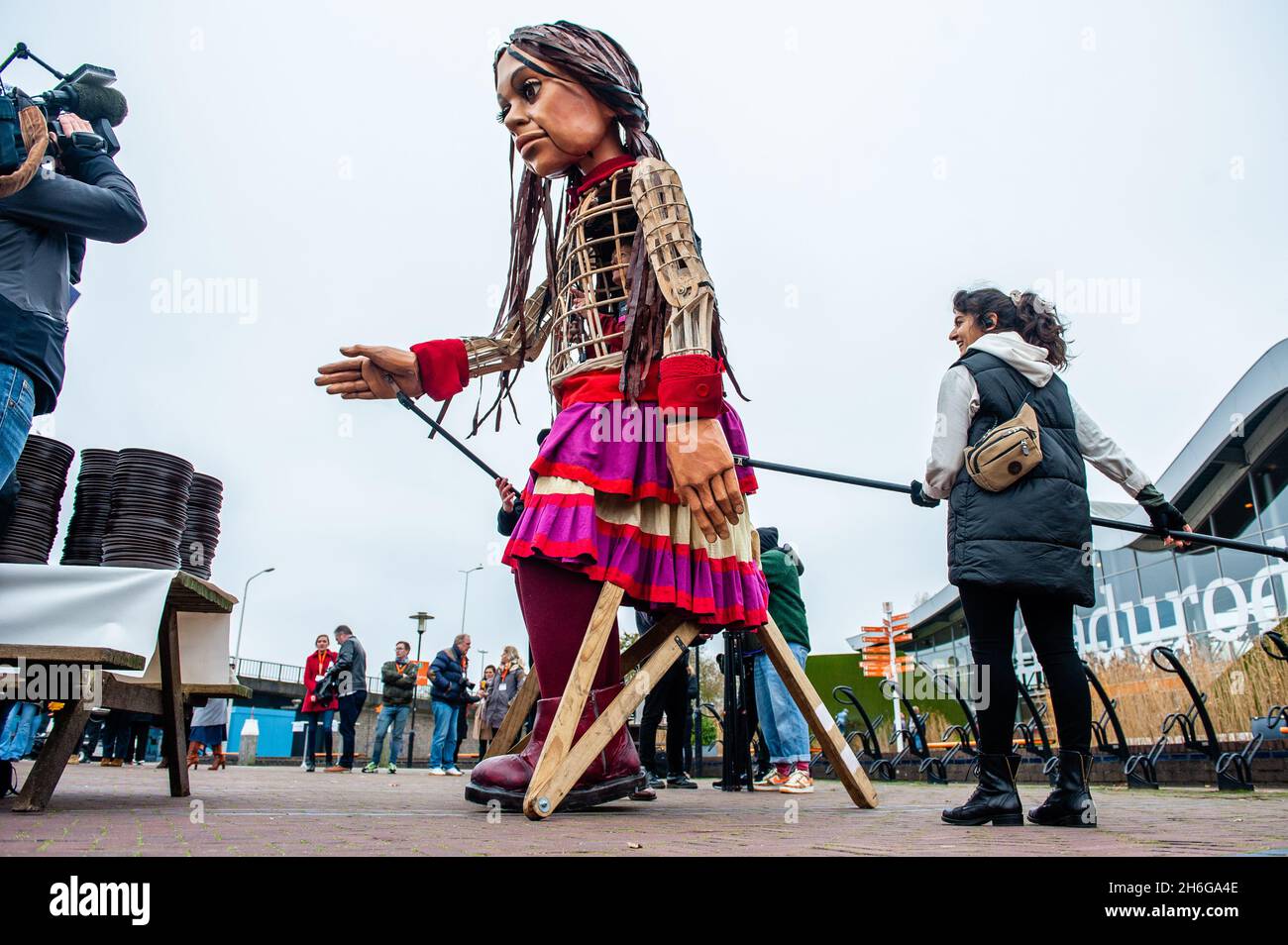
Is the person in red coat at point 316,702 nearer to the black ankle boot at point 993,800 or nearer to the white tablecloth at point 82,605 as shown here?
the white tablecloth at point 82,605

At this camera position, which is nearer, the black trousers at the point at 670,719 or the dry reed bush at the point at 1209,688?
the black trousers at the point at 670,719

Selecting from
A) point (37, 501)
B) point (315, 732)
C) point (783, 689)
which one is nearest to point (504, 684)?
point (315, 732)

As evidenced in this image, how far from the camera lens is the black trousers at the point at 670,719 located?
6.91m

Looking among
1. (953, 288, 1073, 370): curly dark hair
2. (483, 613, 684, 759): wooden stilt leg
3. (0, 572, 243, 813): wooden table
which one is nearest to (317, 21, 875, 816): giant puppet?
(483, 613, 684, 759): wooden stilt leg

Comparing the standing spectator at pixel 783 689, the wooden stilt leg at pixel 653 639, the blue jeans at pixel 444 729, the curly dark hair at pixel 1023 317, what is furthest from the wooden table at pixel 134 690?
the blue jeans at pixel 444 729

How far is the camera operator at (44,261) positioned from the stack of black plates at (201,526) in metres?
0.75

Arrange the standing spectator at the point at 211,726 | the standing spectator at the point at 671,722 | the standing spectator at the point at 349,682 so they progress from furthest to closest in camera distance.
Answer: the standing spectator at the point at 211,726 → the standing spectator at the point at 349,682 → the standing spectator at the point at 671,722

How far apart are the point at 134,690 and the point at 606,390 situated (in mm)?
2274

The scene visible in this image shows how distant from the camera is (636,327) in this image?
298 centimetres

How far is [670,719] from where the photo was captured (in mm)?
7254

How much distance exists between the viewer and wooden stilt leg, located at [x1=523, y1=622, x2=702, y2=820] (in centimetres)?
241

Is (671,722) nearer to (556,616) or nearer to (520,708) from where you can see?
(520,708)

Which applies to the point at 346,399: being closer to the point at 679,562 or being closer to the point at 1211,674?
the point at 679,562
